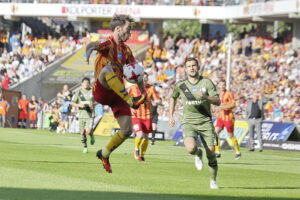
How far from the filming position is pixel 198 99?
46.7 ft

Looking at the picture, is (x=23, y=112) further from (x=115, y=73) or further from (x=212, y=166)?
(x=115, y=73)

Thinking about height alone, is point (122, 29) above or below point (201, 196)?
above

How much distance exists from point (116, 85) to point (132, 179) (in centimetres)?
245

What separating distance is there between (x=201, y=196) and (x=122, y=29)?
293 centimetres

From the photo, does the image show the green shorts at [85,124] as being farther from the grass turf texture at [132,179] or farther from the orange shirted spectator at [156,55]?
the orange shirted spectator at [156,55]

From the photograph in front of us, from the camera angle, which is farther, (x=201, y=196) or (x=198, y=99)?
(x=198, y=99)

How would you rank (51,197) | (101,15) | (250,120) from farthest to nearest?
(101,15) < (250,120) < (51,197)

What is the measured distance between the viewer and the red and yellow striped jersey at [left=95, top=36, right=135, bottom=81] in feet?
43.3

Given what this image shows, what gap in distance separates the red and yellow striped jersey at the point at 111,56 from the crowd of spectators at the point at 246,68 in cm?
1994

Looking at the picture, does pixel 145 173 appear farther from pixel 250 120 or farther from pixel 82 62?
pixel 82 62

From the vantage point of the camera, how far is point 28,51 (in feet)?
176

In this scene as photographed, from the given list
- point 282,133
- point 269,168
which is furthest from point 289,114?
point 269,168

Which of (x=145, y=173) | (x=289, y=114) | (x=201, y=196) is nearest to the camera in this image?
(x=201, y=196)

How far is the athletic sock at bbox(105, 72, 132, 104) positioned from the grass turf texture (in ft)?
4.53
